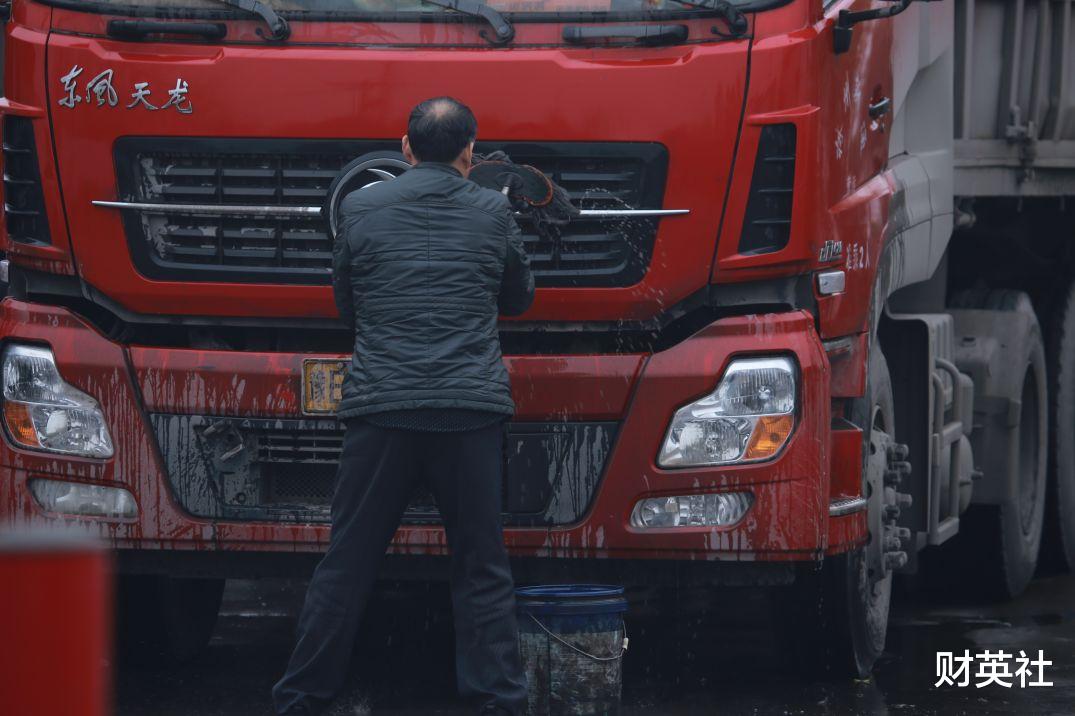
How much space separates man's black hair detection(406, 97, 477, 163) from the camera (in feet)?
17.3

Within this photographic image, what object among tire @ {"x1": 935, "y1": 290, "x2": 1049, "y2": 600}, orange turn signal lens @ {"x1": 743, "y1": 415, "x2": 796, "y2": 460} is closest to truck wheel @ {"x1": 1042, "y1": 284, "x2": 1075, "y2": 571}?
tire @ {"x1": 935, "y1": 290, "x2": 1049, "y2": 600}

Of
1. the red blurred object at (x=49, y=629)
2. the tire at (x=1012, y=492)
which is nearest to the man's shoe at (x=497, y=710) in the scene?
the red blurred object at (x=49, y=629)

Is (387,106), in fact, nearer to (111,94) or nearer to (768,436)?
(111,94)

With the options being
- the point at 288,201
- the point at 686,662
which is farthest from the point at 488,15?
the point at 686,662

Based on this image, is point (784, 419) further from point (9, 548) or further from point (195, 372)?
point (9, 548)

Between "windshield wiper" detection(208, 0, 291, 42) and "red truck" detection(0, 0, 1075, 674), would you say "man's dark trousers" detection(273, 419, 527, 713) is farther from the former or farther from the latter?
"windshield wiper" detection(208, 0, 291, 42)

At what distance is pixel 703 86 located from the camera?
5.52 m

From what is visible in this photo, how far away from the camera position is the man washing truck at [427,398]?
17.0 feet

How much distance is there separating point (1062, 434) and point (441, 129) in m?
5.02

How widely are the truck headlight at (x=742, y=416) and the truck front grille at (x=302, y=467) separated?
0.23m

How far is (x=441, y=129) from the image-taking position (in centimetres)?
525

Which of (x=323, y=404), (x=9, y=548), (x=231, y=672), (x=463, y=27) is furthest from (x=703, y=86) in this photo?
(x=9, y=548)

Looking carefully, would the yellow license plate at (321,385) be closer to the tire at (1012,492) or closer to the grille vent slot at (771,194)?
the grille vent slot at (771,194)

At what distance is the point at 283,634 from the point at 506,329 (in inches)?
90.3
